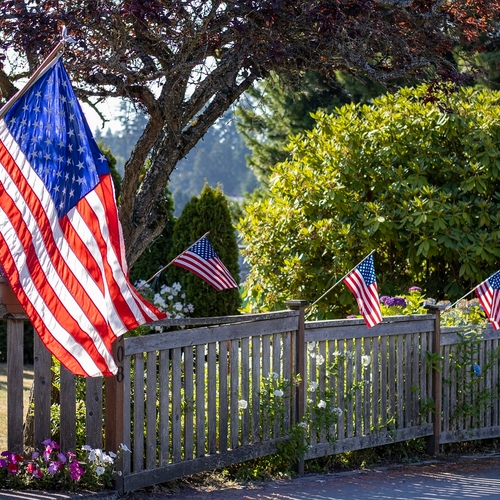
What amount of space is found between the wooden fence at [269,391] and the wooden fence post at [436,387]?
0.01 meters

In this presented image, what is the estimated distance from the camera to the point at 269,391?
6.54m

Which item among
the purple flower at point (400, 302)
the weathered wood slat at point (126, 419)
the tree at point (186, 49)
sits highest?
the tree at point (186, 49)

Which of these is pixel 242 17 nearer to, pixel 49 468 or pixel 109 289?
pixel 109 289

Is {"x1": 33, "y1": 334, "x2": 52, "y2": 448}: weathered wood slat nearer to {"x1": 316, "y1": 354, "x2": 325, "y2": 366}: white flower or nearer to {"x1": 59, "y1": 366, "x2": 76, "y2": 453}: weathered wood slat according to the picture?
{"x1": 59, "y1": 366, "x2": 76, "y2": 453}: weathered wood slat

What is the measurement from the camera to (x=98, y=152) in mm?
4742

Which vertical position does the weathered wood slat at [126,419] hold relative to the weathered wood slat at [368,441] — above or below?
above

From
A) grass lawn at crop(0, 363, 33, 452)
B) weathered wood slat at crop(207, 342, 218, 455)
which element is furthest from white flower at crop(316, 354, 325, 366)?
grass lawn at crop(0, 363, 33, 452)

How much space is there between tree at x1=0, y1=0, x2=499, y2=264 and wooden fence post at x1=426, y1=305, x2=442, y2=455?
2299mm

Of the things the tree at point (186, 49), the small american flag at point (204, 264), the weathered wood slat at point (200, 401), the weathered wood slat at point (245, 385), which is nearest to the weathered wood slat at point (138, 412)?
the weathered wood slat at point (200, 401)

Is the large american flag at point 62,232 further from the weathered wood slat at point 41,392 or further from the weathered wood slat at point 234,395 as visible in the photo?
the weathered wood slat at point 234,395

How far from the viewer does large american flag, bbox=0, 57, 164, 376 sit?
445 centimetres

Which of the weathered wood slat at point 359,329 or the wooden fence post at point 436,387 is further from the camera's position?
the wooden fence post at point 436,387

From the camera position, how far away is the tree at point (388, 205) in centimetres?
1020

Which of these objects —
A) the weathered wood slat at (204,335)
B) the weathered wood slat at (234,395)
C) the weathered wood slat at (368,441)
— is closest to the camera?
the weathered wood slat at (204,335)
